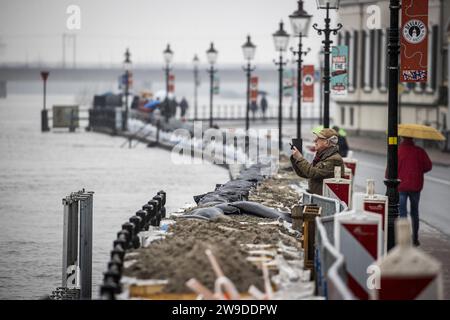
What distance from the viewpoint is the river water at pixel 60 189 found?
20578mm

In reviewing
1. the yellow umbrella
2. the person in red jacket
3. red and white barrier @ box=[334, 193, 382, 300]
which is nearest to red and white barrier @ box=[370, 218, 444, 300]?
red and white barrier @ box=[334, 193, 382, 300]

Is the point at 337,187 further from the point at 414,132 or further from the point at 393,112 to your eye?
the point at 414,132

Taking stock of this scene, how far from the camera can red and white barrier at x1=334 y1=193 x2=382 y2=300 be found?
11.0m

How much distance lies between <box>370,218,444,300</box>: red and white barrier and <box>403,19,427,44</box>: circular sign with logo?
965 centimetres

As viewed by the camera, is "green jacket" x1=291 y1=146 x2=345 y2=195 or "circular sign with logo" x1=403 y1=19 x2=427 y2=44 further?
"circular sign with logo" x1=403 y1=19 x2=427 y2=44

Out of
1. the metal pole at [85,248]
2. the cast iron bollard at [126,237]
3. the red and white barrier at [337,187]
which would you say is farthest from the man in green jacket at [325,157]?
the cast iron bollard at [126,237]

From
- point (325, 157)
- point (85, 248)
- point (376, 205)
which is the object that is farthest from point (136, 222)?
point (325, 157)

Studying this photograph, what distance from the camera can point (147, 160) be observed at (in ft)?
167

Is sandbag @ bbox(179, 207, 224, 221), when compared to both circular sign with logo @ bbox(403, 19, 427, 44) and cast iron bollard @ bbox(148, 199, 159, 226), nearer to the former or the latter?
cast iron bollard @ bbox(148, 199, 159, 226)

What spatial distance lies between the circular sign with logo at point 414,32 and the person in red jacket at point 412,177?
2.35 metres

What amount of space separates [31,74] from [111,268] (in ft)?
525

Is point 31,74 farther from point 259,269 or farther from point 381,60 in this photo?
point 259,269

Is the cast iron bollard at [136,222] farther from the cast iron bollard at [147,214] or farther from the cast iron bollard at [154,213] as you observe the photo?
the cast iron bollard at [154,213]

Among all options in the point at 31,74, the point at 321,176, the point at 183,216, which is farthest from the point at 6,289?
the point at 31,74
